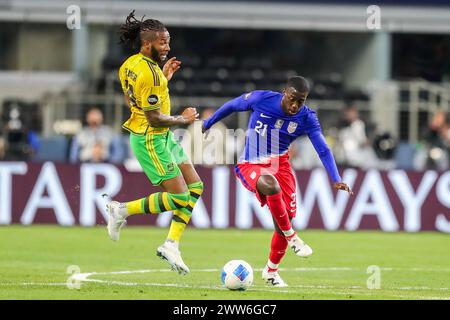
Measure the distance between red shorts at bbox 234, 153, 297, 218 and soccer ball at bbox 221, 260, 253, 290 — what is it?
123cm

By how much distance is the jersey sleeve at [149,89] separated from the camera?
1158cm

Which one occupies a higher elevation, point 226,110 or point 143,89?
point 143,89

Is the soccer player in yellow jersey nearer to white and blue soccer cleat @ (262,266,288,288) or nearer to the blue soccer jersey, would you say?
the blue soccer jersey

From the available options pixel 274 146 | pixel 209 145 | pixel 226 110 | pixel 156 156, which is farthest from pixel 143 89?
pixel 209 145

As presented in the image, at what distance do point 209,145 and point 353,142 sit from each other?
325cm

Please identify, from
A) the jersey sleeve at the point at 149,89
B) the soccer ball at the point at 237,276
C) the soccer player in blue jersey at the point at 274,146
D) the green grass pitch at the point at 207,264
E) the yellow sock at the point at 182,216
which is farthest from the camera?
the soccer player in blue jersey at the point at 274,146

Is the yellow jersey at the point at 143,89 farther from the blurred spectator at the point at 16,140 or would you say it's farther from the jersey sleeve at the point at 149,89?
the blurred spectator at the point at 16,140

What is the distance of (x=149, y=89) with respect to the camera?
38.0 feet

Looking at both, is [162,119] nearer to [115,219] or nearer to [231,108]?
[231,108]

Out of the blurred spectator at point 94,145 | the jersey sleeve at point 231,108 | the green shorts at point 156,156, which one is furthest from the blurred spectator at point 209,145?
the green shorts at point 156,156

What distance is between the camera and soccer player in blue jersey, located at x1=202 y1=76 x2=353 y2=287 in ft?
39.8

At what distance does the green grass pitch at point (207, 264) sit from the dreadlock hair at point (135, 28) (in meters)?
2.57
